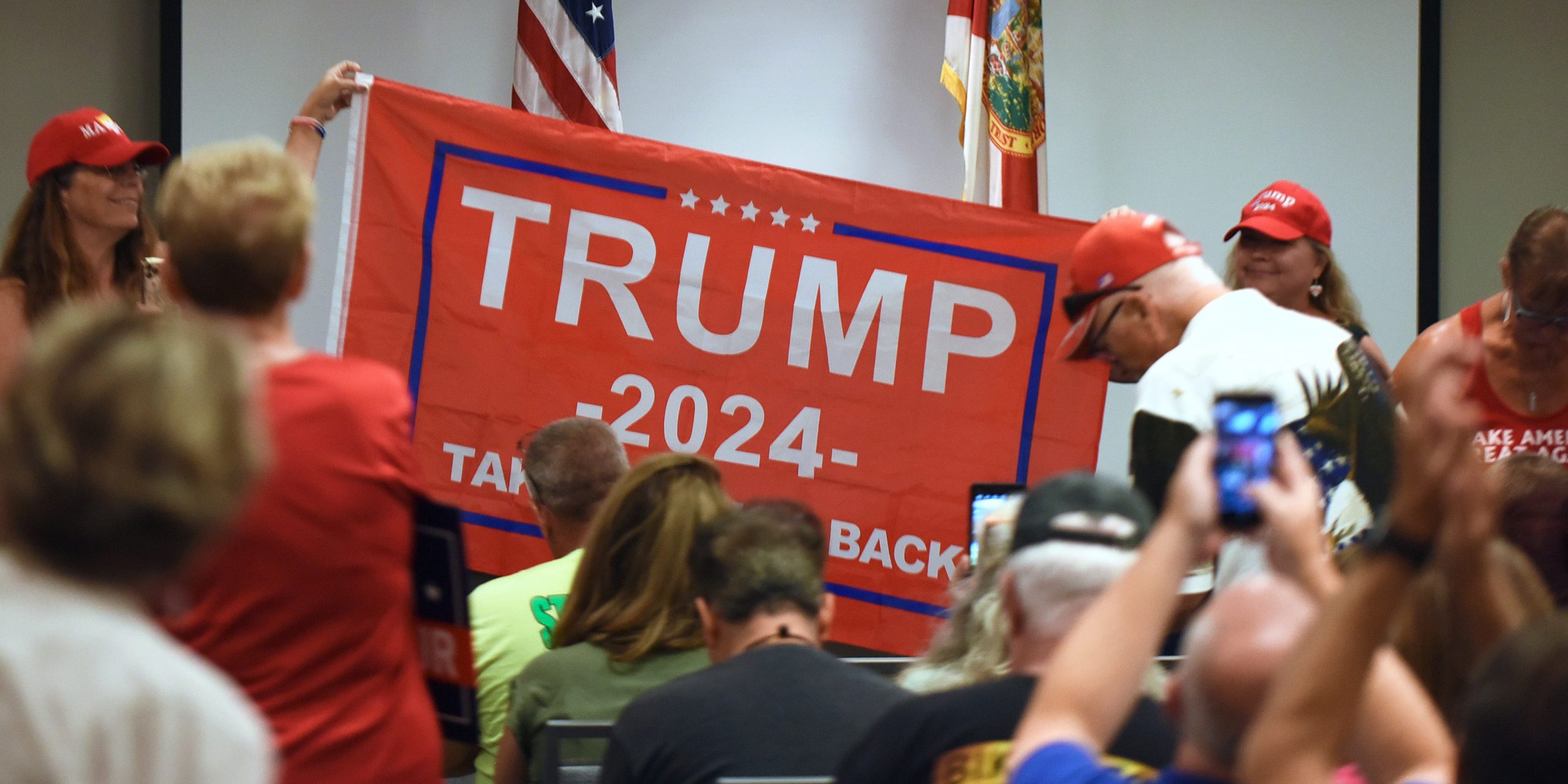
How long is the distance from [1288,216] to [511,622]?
7.05 ft

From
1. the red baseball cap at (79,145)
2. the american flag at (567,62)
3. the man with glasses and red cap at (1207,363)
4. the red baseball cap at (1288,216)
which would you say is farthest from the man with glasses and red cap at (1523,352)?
the red baseball cap at (79,145)

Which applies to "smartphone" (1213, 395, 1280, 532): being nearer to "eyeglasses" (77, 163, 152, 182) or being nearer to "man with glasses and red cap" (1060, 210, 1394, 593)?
"man with glasses and red cap" (1060, 210, 1394, 593)

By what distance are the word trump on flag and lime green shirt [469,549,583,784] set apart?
1.44 metres

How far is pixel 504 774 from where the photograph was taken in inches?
96.1

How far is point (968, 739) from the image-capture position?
1.50 meters

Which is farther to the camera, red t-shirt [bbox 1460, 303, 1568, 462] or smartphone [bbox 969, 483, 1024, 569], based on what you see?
red t-shirt [bbox 1460, 303, 1568, 462]

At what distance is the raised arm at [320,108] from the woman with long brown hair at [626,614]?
148 cm

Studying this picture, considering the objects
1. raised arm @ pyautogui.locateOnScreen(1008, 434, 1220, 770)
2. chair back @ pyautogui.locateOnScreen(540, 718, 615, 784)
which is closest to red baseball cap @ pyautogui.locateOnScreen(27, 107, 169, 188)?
chair back @ pyautogui.locateOnScreen(540, 718, 615, 784)

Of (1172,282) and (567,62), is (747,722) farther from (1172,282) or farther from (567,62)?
(567,62)

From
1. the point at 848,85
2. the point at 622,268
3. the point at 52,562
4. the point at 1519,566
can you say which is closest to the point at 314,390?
the point at 52,562

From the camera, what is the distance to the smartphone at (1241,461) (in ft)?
4.41

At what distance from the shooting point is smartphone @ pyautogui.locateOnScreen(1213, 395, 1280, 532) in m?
1.34

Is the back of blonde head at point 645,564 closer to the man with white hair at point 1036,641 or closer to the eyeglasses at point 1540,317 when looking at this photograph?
the man with white hair at point 1036,641

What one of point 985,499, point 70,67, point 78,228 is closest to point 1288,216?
point 985,499
